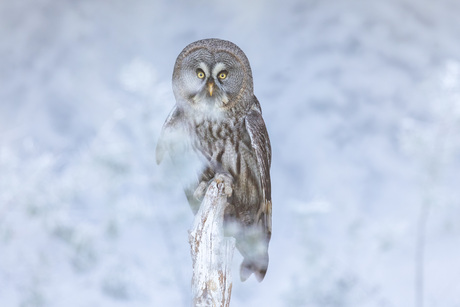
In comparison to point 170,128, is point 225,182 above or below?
below

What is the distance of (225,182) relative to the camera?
3.15m

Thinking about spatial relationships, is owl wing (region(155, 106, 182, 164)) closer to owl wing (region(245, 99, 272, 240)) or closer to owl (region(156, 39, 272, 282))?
owl (region(156, 39, 272, 282))

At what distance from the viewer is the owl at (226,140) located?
130 inches

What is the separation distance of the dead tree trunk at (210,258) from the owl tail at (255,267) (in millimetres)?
528

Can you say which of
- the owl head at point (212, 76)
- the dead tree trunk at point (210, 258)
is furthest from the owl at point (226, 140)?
the dead tree trunk at point (210, 258)

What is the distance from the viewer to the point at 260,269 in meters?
3.47

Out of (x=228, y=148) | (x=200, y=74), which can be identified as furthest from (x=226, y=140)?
(x=200, y=74)

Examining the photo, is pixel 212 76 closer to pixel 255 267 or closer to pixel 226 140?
pixel 226 140

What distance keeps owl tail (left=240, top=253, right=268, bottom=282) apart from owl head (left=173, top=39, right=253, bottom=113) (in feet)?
3.10

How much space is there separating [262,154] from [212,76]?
0.58m

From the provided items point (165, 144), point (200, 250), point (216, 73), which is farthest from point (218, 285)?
point (216, 73)

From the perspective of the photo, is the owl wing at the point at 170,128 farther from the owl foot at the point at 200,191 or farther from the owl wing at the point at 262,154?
the owl wing at the point at 262,154

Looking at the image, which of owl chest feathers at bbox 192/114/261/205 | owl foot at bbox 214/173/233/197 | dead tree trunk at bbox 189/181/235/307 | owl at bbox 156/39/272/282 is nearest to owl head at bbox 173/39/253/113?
owl at bbox 156/39/272/282

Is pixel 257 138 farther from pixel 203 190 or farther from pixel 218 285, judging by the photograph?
pixel 218 285
